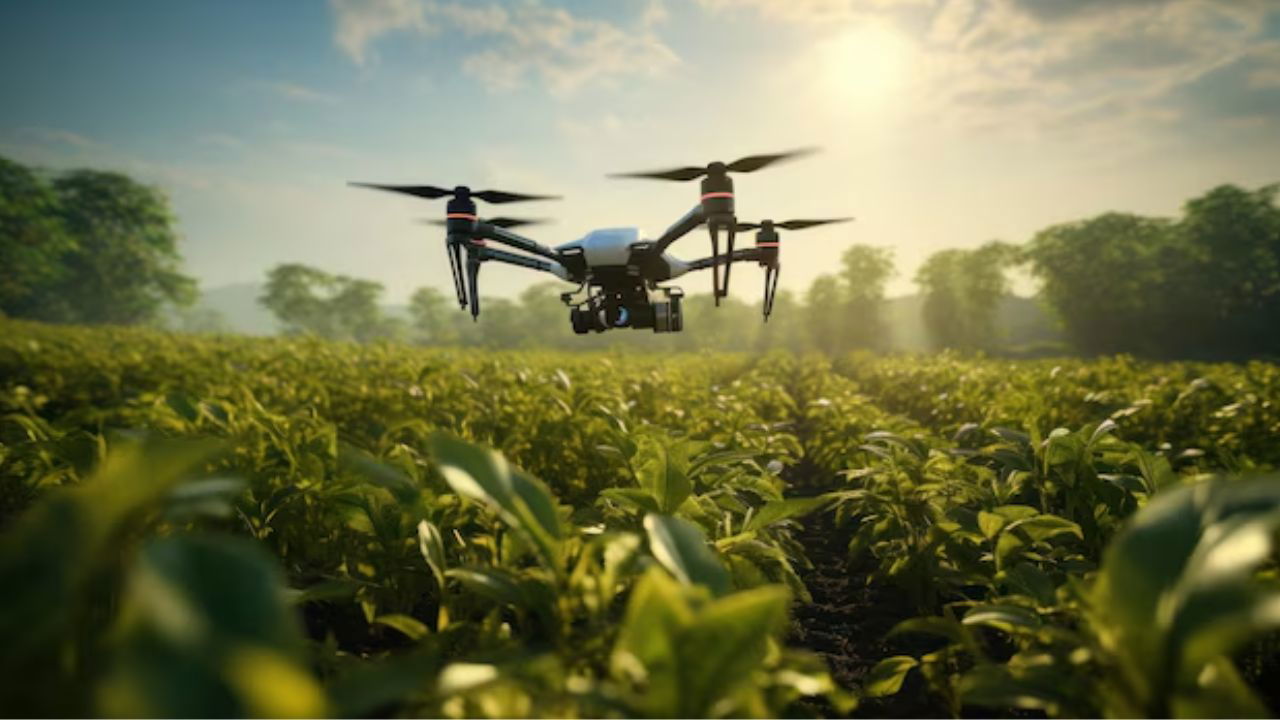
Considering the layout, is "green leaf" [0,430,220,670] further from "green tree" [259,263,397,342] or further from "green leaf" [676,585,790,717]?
"green tree" [259,263,397,342]

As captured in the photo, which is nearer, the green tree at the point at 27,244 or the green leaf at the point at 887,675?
the green leaf at the point at 887,675

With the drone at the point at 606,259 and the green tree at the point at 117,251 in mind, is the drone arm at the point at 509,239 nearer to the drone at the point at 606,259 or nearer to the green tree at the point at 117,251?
the drone at the point at 606,259

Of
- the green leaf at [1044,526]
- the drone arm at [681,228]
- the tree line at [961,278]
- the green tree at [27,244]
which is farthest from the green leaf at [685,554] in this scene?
the green tree at [27,244]

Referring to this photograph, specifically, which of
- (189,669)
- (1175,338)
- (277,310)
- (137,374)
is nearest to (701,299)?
(1175,338)

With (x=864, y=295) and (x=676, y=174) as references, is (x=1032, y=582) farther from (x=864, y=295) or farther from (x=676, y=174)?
(x=864, y=295)

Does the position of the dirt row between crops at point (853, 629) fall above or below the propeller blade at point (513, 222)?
below

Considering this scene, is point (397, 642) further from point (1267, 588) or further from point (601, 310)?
point (601, 310)
